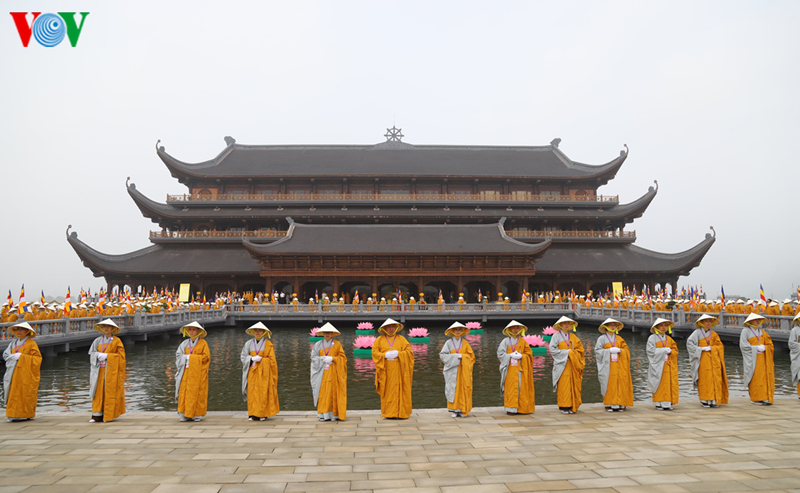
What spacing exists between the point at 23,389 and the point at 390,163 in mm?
45082

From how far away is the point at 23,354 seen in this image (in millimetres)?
9062

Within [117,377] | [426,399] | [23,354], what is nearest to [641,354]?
[426,399]

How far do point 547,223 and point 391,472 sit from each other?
44.5 metres

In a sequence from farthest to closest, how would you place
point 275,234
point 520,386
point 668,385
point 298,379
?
1. point 275,234
2. point 298,379
3. point 668,385
4. point 520,386

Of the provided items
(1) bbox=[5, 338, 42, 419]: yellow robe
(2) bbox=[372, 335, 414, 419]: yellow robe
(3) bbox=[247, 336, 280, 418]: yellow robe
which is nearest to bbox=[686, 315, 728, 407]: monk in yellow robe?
(2) bbox=[372, 335, 414, 419]: yellow robe

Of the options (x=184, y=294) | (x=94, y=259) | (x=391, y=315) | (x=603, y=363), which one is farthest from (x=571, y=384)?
(x=94, y=259)

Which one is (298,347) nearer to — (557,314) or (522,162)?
(557,314)

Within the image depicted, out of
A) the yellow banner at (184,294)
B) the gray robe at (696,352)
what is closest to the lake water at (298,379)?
the gray robe at (696,352)

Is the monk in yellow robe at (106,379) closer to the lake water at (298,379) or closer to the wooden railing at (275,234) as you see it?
the lake water at (298,379)

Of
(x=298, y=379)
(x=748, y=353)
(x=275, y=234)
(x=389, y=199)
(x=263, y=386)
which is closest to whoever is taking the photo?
(x=263, y=386)

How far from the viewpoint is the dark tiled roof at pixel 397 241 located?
3841 centimetres

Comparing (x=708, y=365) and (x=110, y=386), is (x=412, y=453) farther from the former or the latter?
(x=708, y=365)

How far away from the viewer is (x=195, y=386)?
8945 mm

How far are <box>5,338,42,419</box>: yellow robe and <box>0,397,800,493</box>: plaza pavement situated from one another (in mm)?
291
